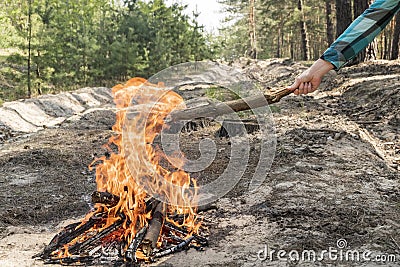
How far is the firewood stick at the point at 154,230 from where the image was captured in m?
3.41

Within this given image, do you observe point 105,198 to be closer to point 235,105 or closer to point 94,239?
point 94,239

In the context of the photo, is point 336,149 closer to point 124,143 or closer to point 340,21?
point 124,143

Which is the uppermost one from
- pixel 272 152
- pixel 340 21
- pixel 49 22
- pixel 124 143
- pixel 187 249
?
pixel 49 22

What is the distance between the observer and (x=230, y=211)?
439 cm

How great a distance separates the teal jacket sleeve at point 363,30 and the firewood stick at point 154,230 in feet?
6.90

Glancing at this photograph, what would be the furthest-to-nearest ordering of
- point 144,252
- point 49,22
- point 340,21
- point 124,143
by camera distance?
point 49,22 < point 340,21 < point 124,143 < point 144,252

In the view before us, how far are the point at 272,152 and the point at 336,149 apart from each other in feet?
3.04

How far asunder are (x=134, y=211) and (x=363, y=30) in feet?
8.36

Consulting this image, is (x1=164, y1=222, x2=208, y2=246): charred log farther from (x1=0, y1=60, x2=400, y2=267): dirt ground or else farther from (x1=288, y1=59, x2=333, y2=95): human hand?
(x1=288, y1=59, x2=333, y2=95): human hand

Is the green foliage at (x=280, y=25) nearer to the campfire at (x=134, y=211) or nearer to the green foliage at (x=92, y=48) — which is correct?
the green foliage at (x=92, y=48)

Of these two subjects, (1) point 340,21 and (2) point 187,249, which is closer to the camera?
(2) point 187,249

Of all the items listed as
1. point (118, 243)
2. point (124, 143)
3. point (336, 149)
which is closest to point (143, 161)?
point (124, 143)

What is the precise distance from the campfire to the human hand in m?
1.75
